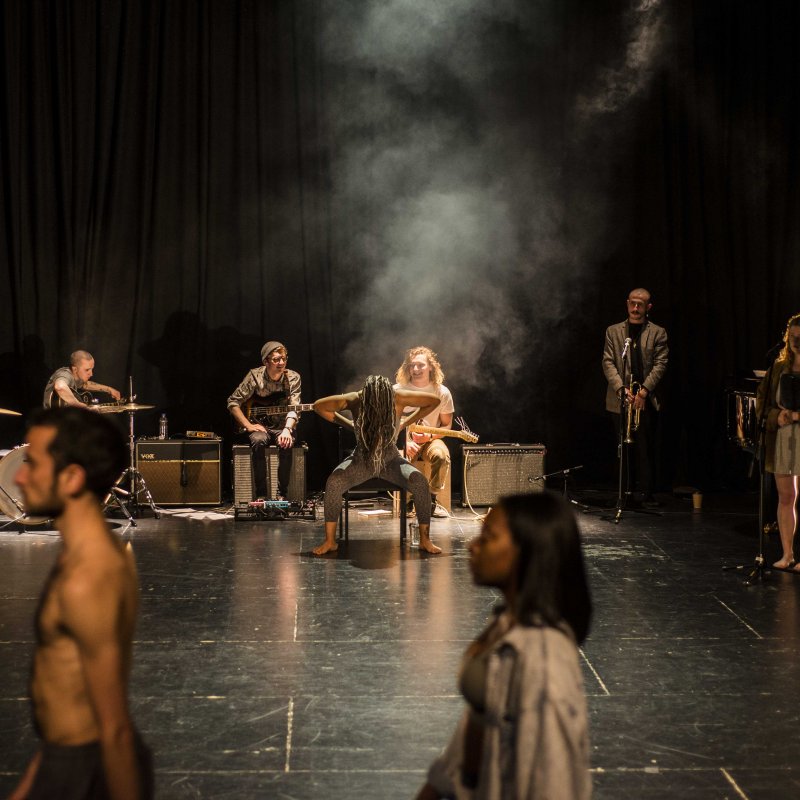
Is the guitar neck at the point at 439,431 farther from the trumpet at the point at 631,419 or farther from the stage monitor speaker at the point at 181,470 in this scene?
the stage monitor speaker at the point at 181,470

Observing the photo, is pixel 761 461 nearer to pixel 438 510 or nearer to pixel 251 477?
pixel 438 510

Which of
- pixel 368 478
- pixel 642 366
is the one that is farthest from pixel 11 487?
pixel 642 366

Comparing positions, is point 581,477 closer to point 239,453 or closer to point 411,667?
point 239,453

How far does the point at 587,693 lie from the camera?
4680 mm

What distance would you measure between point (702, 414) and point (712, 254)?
1573mm

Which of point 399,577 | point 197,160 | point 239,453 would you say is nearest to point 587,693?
point 399,577

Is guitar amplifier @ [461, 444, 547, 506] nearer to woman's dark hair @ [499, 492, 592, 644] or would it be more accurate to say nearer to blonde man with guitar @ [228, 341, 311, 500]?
blonde man with guitar @ [228, 341, 311, 500]

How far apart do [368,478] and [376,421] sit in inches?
16.3

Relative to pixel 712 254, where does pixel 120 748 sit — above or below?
below

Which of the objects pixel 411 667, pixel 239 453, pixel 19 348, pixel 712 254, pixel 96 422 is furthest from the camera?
pixel 712 254

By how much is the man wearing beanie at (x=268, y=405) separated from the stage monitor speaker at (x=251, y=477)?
0.04 m

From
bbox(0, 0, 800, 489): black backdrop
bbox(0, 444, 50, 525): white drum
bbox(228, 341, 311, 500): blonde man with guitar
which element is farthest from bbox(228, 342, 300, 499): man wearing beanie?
bbox(0, 444, 50, 525): white drum

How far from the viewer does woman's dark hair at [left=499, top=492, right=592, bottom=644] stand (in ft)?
7.04

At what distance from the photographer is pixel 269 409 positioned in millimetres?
9570
